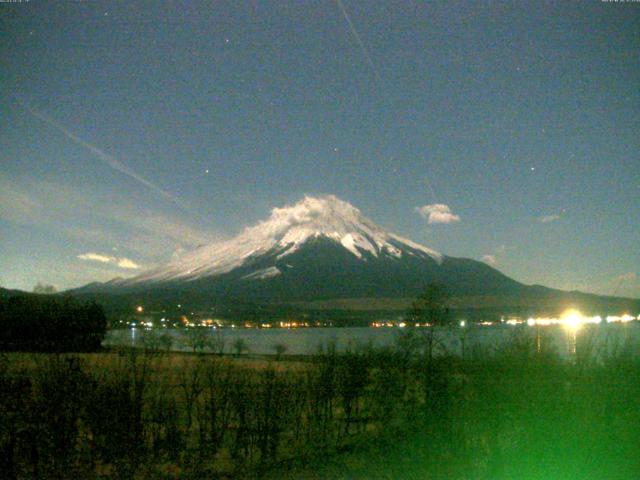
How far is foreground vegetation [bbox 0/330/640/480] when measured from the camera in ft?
21.2

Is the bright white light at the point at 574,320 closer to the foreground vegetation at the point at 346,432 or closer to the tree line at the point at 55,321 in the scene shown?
the foreground vegetation at the point at 346,432

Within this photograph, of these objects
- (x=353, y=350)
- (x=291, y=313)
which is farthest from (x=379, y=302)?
(x=353, y=350)

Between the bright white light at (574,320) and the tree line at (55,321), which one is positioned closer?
the bright white light at (574,320)

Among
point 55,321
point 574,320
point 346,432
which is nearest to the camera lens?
point 346,432

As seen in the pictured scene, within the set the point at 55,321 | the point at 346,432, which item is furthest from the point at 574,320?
the point at 55,321

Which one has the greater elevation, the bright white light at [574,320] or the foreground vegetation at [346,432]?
the bright white light at [574,320]

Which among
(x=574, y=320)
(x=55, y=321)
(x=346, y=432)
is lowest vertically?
(x=346, y=432)

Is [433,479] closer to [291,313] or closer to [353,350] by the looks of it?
[353,350]

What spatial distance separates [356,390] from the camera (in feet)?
32.9

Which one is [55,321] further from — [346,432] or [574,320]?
[346,432]

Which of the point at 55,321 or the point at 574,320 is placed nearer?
the point at 574,320

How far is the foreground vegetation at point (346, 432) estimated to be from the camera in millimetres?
6477

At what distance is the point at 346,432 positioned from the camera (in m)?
9.55

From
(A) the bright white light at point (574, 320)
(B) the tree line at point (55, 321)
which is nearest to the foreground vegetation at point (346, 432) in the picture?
(A) the bright white light at point (574, 320)
